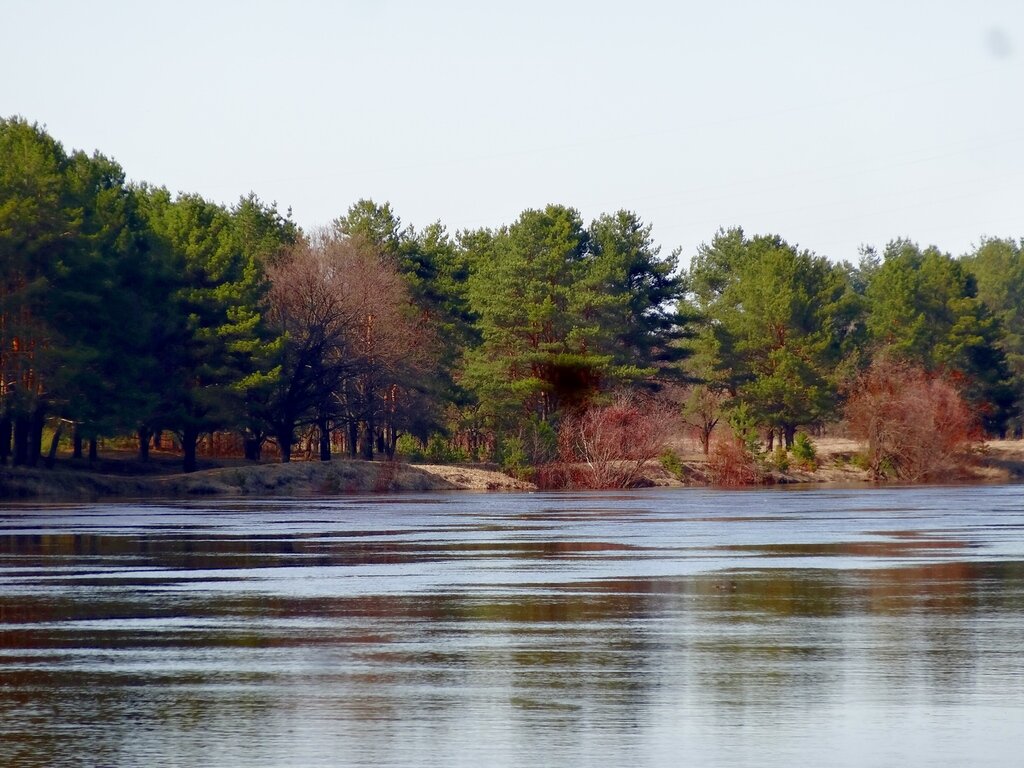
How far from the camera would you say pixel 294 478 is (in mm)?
78125

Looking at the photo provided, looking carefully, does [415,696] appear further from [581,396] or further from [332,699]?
[581,396]

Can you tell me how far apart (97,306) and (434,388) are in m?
30.6

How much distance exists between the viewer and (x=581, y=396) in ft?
311

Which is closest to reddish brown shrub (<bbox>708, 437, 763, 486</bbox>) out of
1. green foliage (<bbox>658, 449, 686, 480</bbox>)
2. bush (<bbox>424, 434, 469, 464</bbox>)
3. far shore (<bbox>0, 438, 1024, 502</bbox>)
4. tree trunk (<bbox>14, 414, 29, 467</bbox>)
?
far shore (<bbox>0, 438, 1024, 502</bbox>)

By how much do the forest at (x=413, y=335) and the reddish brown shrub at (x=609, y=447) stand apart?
0.74 ft

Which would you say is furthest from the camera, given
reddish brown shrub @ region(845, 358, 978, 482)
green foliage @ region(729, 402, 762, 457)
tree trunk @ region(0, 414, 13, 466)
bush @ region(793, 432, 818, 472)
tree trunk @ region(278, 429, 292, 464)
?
bush @ region(793, 432, 818, 472)

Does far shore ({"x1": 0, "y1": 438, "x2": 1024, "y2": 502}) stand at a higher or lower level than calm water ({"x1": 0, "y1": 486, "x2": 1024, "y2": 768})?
higher

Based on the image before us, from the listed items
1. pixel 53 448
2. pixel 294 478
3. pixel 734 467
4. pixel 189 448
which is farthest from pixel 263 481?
pixel 734 467

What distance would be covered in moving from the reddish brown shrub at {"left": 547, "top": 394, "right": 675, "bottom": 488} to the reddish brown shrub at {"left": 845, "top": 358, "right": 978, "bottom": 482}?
1476 cm

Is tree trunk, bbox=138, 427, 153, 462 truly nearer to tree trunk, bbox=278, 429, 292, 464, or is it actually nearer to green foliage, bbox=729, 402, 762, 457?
tree trunk, bbox=278, 429, 292, 464

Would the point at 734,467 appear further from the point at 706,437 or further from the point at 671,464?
the point at 706,437

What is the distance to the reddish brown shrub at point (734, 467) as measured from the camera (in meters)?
88.2

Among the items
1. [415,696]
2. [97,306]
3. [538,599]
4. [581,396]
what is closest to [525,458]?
[581,396]

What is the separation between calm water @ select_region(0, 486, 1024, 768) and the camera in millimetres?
11312
